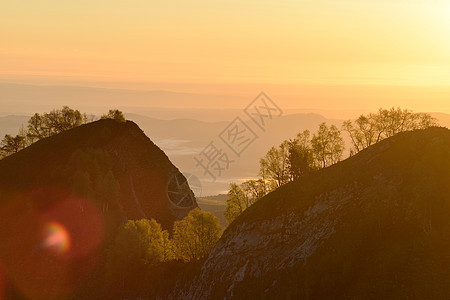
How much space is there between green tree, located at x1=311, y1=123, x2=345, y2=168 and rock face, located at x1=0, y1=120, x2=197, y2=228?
4238 centimetres

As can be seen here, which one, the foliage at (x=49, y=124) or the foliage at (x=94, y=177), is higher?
the foliage at (x=49, y=124)

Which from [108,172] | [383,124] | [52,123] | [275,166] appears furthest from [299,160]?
[52,123]

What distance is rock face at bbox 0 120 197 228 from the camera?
117m

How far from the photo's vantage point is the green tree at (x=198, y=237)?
94562mm

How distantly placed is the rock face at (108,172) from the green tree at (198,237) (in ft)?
84.8

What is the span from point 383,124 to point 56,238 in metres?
83.9

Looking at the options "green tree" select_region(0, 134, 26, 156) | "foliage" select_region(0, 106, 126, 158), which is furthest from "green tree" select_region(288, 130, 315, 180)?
"green tree" select_region(0, 134, 26, 156)

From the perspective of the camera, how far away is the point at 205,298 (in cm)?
7081

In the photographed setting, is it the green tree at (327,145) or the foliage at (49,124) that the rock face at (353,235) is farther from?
the foliage at (49,124)

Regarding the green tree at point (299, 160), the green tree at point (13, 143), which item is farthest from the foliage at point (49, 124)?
the green tree at point (299, 160)

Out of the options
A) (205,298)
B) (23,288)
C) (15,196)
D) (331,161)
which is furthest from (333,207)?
(15,196)

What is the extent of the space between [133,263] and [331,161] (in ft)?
174

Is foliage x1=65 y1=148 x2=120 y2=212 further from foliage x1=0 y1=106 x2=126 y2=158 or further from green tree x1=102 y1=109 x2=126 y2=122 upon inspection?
foliage x1=0 y1=106 x2=126 y2=158

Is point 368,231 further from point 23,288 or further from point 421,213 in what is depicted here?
point 23,288
